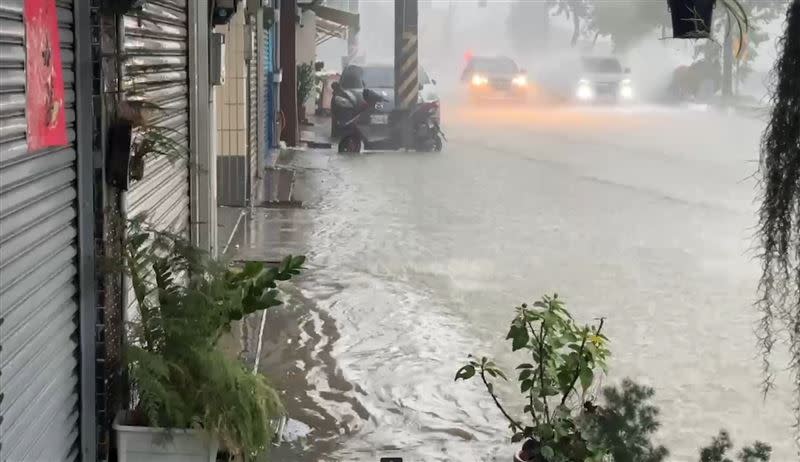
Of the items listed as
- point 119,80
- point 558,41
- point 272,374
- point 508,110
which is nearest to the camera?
point 119,80

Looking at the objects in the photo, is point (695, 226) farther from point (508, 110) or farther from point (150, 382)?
point (508, 110)

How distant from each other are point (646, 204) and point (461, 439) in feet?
26.4

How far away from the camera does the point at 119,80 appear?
374 cm

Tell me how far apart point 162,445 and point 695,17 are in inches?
85.3

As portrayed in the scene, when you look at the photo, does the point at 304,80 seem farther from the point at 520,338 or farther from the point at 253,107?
the point at 520,338

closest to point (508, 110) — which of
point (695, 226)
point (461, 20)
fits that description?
point (695, 226)

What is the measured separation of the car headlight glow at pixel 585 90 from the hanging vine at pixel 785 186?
1189 inches

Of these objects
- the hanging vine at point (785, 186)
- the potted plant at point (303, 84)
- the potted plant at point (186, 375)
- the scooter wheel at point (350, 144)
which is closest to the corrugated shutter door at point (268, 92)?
the scooter wheel at point (350, 144)

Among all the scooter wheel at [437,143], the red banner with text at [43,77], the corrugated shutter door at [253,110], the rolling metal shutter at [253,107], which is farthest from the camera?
the scooter wheel at [437,143]

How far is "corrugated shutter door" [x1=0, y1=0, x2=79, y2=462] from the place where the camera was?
8.74ft

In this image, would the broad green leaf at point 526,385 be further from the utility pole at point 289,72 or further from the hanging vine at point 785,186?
the utility pole at point 289,72

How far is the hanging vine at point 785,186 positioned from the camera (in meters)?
2.28

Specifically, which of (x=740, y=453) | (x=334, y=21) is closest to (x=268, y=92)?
(x=334, y=21)

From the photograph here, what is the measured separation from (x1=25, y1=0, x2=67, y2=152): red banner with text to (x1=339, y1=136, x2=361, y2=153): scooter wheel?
15.6 meters
